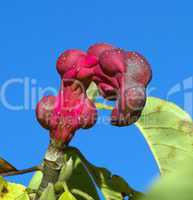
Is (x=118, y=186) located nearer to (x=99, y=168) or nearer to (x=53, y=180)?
(x=99, y=168)

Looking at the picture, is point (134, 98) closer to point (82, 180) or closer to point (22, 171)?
point (22, 171)

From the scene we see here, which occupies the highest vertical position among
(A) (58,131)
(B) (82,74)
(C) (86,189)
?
(B) (82,74)

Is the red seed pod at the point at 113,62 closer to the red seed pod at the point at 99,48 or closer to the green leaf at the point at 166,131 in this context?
the red seed pod at the point at 99,48

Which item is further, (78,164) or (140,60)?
(78,164)

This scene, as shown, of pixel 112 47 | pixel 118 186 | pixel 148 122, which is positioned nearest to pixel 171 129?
pixel 148 122

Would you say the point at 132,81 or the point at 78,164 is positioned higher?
the point at 132,81

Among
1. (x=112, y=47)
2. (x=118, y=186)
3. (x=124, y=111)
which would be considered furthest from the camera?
(x=118, y=186)

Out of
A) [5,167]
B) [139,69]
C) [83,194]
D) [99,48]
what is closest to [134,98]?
[139,69]

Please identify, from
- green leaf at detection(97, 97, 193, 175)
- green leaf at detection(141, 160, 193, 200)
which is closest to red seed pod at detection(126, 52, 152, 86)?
green leaf at detection(97, 97, 193, 175)
